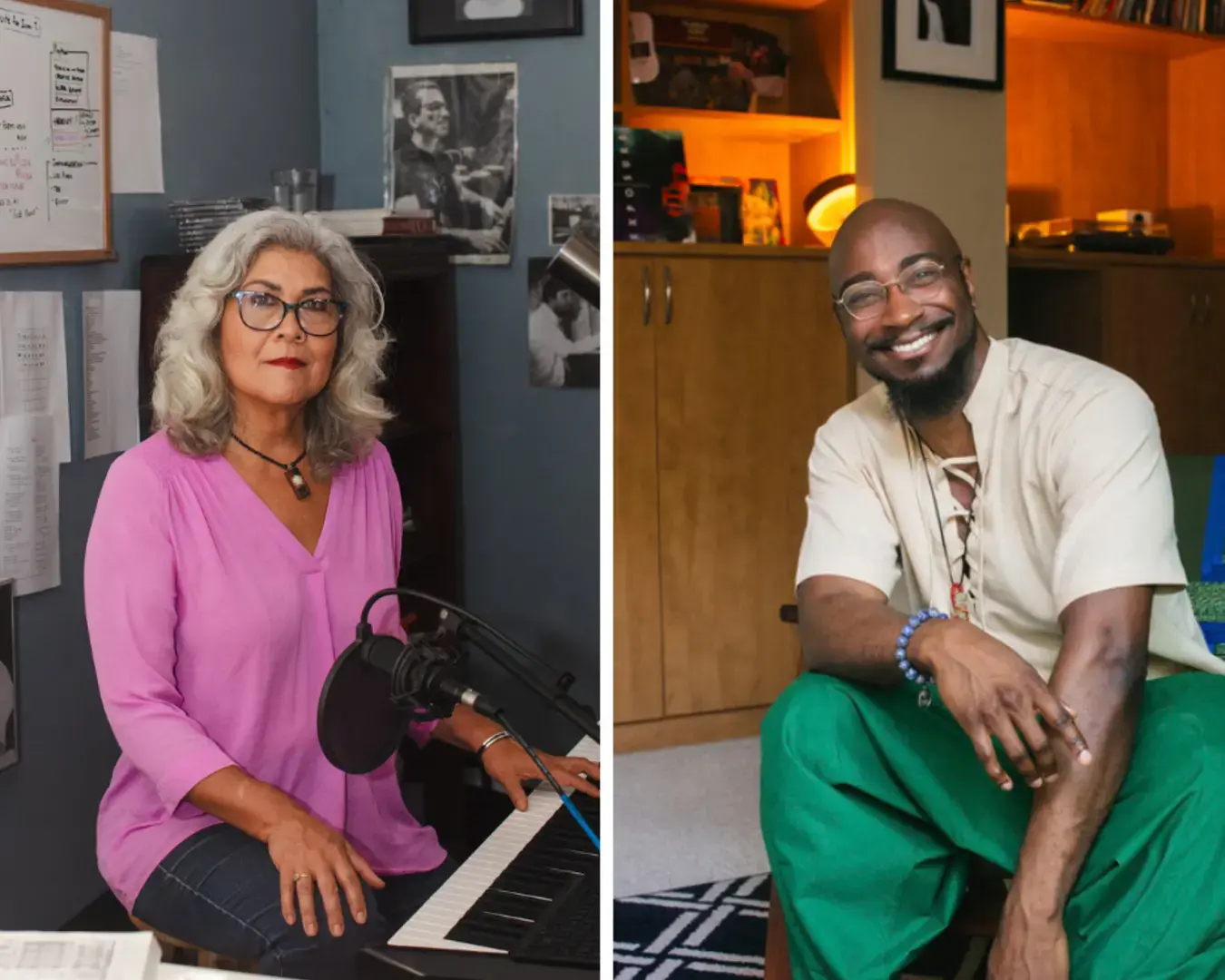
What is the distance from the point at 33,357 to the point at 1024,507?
109 cm

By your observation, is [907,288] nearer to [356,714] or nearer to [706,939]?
[356,714]

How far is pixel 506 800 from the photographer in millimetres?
1310

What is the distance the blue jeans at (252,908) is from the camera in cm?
125

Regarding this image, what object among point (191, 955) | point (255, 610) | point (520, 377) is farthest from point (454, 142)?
point (191, 955)

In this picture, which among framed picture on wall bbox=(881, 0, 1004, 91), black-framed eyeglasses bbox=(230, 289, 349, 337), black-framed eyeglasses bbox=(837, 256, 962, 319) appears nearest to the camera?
black-framed eyeglasses bbox=(230, 289, 349, 337)

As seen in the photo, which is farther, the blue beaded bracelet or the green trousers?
the blue beaded bracelet

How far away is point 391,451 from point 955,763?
74 cm

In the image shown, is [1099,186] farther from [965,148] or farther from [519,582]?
[519,582]

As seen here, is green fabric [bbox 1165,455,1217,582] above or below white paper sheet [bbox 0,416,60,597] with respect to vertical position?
below

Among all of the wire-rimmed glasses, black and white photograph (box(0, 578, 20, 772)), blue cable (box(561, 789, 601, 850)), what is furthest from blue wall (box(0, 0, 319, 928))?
the wire-rimmed glasses

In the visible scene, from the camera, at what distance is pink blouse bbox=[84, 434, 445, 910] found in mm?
1207

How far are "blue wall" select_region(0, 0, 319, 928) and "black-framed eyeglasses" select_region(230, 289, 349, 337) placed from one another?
117mm

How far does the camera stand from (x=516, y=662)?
130 cm

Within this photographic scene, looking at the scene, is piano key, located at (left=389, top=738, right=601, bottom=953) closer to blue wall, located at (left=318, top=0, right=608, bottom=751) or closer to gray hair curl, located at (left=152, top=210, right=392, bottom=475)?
blue wall, located at (left=318, top=0, right=608, bottom=751)
